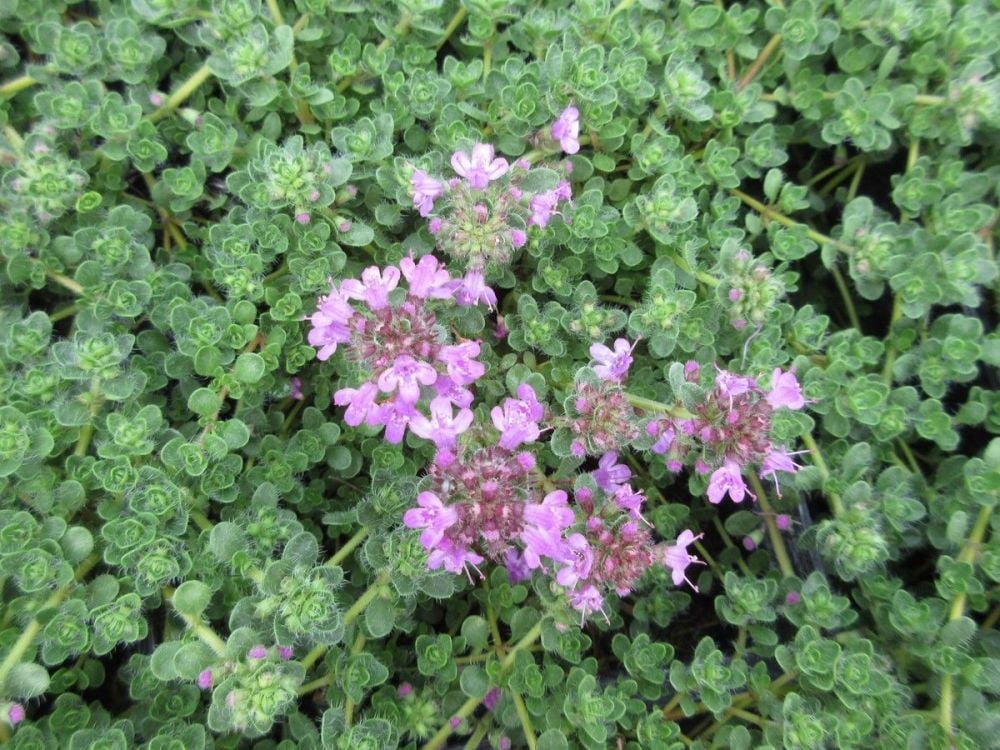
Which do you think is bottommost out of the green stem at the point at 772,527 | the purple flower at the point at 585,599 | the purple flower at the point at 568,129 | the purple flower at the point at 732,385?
the purple flower at the point at 585,599

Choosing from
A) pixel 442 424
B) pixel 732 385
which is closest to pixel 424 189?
pixel 442 424

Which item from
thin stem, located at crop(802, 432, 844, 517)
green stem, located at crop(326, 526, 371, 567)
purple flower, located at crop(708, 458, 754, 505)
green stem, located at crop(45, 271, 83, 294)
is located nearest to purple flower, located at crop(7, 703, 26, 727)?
green stem, located at crop(326, 526, 371, 567)

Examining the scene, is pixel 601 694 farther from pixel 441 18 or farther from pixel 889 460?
pixel 441 18

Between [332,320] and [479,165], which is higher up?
[479,165]

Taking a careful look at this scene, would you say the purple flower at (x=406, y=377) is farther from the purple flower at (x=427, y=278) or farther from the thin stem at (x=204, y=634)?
the thin stem at (x=204, y=634)

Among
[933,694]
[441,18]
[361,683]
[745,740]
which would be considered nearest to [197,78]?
[441,18]

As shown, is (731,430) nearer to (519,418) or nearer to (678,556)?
(678,556)

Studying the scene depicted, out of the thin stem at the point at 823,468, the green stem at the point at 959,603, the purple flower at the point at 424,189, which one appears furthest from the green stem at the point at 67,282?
the green stem at the point at 959,603
